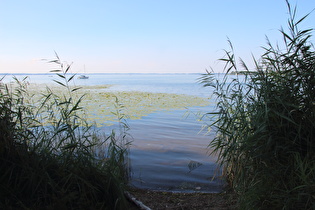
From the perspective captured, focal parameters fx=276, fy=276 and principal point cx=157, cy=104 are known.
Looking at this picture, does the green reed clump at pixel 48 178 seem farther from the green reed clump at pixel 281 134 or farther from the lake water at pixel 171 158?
the green reed clump at pixel 281 134

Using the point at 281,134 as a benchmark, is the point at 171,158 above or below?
below

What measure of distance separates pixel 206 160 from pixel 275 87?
135 inches

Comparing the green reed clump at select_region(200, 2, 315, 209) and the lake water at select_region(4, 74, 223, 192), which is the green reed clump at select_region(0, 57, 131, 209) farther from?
the green reed clump at select_region(200, 2, 315, 209)

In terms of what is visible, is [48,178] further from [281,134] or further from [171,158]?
[171,158]

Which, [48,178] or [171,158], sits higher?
[48,178]

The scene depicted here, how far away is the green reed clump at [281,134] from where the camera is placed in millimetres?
2932

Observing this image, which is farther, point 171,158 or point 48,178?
point 171,158

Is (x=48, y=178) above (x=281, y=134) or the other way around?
the other way around

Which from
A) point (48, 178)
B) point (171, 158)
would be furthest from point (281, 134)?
point (171, 158)

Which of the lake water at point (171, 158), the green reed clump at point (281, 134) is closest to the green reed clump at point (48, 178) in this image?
the lake water at point (171, 158)

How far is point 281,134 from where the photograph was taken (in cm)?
323

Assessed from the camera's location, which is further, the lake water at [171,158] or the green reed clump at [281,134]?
the lake water at [171,158]

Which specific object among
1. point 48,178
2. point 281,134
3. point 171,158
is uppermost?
point 281,134

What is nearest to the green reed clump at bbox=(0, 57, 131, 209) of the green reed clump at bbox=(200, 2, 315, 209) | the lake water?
the lake water
